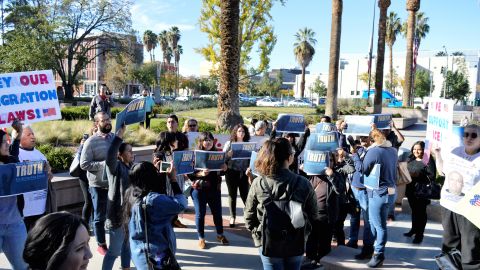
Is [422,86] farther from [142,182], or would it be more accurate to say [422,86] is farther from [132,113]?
[142,182]

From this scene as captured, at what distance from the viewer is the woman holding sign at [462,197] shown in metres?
4.38

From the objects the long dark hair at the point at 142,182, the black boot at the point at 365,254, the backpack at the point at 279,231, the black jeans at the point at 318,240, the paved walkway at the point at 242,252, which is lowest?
the paved walkway at the point at 242,252

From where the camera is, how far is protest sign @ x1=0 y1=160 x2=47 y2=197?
164 inches

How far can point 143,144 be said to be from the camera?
1108cm

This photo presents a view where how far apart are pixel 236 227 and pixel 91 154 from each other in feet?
9.64

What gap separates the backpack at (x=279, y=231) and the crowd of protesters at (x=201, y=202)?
0.02 metres

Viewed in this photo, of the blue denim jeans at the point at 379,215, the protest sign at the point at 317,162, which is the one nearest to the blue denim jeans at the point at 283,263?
the protest sign at the point at 317,162

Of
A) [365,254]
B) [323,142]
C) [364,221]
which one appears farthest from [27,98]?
[365,254]

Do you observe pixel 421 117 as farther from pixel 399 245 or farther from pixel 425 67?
pixel 425 67

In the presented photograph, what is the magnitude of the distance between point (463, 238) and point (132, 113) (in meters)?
4.40

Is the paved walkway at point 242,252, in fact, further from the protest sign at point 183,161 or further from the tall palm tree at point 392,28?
the tall palm tree at point 392,28

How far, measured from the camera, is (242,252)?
20.5 feet

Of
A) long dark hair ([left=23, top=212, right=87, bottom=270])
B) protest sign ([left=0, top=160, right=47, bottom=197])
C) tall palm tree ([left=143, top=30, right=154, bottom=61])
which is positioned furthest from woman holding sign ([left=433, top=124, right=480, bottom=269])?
tall palm tree ([left=143, top=30, right=154, bottom=61])

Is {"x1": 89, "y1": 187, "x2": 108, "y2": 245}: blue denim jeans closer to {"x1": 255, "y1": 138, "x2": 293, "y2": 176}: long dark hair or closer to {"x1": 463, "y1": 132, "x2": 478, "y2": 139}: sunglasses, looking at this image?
{"x1": 255, "y1": 138, "x2": 293, "y2": 176}: long dark hair
